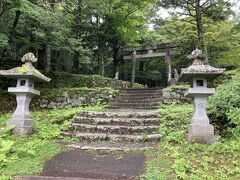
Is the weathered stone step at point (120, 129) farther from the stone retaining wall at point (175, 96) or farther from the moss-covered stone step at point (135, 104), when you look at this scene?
the stone retaining wall at point (175, 96)

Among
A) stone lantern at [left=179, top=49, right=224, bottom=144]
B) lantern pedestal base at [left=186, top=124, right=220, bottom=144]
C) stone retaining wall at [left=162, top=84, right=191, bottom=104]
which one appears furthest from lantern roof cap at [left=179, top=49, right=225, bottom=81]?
stone retaining wall at [left=162, top=84, right=191, bottom=104]

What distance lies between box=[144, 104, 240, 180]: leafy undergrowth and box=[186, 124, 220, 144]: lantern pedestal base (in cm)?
19

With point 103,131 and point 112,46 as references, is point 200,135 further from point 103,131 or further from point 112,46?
point 112,46

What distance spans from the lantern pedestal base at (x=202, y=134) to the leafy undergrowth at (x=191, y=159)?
0.19 metres

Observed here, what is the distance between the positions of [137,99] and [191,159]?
7.32 meters

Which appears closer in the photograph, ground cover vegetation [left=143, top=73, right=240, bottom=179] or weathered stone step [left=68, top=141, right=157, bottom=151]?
ground cover vegetation [left=143, top=73, right=240, bottom=179]

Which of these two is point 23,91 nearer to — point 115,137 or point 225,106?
point 115,137

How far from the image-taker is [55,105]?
12.1 m

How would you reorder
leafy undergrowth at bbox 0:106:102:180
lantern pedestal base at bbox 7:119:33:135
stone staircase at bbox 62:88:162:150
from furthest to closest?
lantern pedestal base at bbox 7:119:33:135, stone staircase at bbox 62:88:162:150, leafy undergrowth at bbox 0:106:102:180

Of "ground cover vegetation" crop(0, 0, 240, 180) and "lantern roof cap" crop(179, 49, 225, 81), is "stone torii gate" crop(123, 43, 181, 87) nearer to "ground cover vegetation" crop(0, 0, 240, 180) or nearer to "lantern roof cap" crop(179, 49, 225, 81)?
"ground cover vegetation" crop(0, 0, 240, 180)

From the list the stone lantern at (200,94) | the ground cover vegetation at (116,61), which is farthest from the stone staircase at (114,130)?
the stone lantern at (200,94)

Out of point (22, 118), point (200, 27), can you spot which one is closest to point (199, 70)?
point (22, 118)

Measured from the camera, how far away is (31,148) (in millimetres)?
6012

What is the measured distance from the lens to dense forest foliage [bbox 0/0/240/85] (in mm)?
13779
